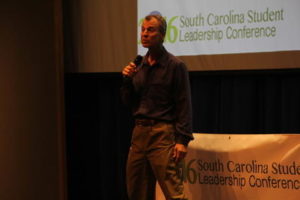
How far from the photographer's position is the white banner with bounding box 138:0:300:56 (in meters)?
3.22

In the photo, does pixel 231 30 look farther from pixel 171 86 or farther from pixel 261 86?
pixel 171 86

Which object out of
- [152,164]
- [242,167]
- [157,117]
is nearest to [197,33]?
[242,167]

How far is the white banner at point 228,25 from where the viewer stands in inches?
127

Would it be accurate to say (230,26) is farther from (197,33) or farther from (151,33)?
(151,33)

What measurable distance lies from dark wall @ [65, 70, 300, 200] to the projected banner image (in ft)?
0.79

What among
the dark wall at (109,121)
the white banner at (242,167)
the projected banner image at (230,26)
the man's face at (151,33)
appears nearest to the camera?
the man's face at (151,33)

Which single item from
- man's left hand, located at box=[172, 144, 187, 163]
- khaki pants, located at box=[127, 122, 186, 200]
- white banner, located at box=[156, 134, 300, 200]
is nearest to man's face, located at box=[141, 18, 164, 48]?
khaki pants, located at box=[127, 122, 186, 200]

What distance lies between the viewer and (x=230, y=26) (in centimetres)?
339

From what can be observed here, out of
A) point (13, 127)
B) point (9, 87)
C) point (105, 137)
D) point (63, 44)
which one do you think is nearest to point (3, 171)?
point (13, 127)

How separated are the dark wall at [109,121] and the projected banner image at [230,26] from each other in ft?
0.79

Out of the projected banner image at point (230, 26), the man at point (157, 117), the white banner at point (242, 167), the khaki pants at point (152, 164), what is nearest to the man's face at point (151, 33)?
the man at point (157, 117)

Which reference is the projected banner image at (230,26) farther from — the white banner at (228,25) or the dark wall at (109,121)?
the dark wall at (109,121)

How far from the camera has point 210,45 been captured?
3.47 meters

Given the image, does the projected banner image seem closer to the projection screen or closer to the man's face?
the projection screen
